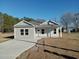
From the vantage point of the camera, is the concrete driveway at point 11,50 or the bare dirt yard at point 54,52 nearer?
the bare dirt yard at point 54,52

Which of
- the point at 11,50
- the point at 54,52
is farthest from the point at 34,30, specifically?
the point at 54,52

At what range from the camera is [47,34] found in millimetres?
39594

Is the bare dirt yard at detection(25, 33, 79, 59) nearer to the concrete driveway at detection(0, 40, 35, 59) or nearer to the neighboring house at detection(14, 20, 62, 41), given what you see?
the concrete driveway at detection(0, 40, 35, 59)

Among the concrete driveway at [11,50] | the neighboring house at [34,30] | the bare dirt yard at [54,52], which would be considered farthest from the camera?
the neighboring house at [34,30]

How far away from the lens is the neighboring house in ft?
121

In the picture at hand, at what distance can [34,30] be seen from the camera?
122 ft

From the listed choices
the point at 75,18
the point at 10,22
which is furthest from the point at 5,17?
the point at 75,18

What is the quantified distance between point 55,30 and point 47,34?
2127 mm

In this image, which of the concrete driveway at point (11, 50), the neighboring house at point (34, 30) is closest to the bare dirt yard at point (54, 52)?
the concrete driveway at point (11, 50)

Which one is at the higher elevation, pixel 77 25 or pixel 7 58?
pixel 77 25

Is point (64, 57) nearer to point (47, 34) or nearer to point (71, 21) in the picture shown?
point (47, 34)

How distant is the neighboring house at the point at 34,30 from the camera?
36.9m

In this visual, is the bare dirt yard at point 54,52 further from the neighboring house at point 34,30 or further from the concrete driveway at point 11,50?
the neighboring house at point 34,30

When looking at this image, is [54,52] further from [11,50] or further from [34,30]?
[34,30]
